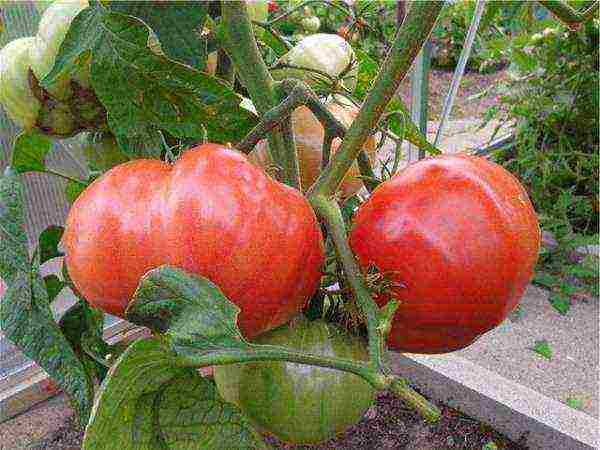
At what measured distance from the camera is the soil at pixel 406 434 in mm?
923

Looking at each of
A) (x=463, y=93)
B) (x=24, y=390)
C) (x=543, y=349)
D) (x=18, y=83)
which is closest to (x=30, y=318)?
(x=18, y=83)

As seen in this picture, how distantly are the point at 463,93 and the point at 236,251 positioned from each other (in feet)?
13.3

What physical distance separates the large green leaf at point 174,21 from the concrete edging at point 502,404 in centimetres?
79

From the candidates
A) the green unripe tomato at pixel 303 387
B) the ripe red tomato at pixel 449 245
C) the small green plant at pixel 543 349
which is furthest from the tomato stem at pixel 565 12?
the small green plant at pixel 543 349

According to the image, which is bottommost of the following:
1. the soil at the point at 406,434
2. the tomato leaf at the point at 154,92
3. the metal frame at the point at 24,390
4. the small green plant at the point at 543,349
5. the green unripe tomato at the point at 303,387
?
the small green plant at the point at 543,349

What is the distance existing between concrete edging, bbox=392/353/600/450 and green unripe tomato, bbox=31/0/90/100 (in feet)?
2.51

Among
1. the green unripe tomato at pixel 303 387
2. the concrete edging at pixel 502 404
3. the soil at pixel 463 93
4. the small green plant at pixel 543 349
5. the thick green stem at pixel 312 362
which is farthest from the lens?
the soil at pixel 463 93

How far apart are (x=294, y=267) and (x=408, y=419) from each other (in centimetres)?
74

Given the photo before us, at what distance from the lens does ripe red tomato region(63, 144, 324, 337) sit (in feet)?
0.98

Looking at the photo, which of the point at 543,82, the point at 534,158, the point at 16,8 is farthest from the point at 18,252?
the point at 543,82

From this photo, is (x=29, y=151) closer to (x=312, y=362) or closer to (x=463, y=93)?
(x=312, y=362)

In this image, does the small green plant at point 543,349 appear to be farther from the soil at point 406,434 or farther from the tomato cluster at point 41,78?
the tomato cluster at point 41,78

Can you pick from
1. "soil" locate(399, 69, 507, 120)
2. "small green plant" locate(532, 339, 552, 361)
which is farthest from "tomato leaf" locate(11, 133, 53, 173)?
"soil" locate(399, 69, 507, 120)

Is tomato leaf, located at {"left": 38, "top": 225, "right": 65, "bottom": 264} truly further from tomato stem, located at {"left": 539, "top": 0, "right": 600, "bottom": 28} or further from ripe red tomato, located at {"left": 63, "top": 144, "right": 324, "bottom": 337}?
tomato stem, located at {"left": 539, "top": 0, "right": 600, "bottom": 28}
